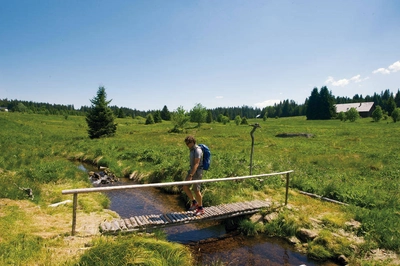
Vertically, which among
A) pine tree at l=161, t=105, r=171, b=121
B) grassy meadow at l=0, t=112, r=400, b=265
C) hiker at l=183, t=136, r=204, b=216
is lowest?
grassy meadow at l=0, t=112, r=400, b=265

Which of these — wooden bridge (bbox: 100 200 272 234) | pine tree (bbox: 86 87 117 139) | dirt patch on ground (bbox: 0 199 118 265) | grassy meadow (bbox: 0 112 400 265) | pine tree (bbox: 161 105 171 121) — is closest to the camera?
dirt patch on ground (bbox: 0 199 118 265)

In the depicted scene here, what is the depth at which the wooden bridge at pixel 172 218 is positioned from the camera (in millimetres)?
6727

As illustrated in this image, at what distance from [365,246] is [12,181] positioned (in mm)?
13923

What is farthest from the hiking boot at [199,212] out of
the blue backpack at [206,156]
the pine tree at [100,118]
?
the pine tree at [100,118]

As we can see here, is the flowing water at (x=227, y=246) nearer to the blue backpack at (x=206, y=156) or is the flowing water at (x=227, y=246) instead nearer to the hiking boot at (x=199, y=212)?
the hiking boot at (x=199, y=212)

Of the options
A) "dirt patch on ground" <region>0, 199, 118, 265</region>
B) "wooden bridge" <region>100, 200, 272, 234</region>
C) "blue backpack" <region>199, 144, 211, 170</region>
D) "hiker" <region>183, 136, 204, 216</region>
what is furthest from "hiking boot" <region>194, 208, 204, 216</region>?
"dirt patch on ground" <region>0, 199, 118, 265</region>

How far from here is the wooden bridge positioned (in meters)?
6.73

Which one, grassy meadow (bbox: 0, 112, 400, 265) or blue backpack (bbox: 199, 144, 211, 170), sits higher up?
blue backpack (bbox: 199, 144, 211, 170)

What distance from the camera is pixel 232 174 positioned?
44.8 feet

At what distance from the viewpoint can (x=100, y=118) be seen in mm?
38750

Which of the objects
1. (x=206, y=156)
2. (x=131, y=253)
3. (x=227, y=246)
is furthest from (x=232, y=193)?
(x=131, y=253)

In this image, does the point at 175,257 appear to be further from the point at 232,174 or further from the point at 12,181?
the point at 12,181

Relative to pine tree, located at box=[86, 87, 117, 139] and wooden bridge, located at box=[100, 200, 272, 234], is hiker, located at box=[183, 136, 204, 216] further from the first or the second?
pine tree, located at box=[86, 87, 117, 139]

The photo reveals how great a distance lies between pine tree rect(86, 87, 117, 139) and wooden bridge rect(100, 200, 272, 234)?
3381 centimetres
